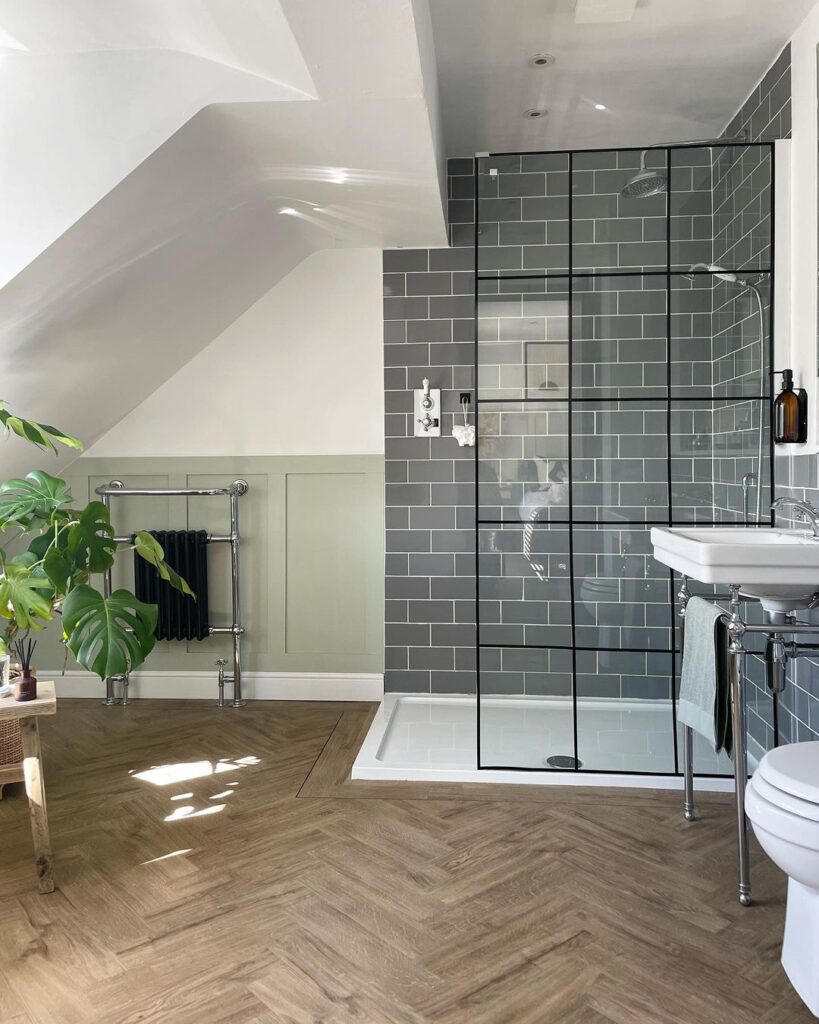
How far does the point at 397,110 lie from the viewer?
2.55 metres

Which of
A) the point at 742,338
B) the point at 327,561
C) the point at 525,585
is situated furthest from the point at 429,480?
the point at 742,338

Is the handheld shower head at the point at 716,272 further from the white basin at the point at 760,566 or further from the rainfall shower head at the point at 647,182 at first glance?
the white basin at the point at 760,566

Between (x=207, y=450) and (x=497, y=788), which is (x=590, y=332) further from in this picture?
(x=207, y=450)

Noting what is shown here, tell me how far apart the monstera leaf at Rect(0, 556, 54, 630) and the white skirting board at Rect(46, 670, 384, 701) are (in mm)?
1852

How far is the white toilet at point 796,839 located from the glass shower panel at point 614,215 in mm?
1872

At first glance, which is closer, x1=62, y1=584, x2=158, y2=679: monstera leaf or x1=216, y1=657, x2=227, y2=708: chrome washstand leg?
x1=62, y1=584, x2=158, y2=679: monstera leaf

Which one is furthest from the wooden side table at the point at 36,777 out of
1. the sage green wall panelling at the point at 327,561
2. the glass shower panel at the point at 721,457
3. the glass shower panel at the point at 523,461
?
the glass shower panel at the point at 721,457

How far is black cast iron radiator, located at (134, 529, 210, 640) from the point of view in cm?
412

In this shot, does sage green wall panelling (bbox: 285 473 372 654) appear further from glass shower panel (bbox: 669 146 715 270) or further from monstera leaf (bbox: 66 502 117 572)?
glass shower panel (bbox: 669 146 715 270)

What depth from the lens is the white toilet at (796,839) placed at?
168 centimetres

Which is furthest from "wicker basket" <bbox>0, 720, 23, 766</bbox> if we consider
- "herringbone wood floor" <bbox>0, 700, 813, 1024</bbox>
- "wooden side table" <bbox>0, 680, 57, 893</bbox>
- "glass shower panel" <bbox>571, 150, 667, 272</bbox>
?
"glass shower panel" <bbox>571, 150, 667, 272</bbox>

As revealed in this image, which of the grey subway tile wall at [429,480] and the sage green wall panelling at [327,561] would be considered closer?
the grey subway tile wall at [429,480]

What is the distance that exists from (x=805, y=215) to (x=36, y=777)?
10.2ft

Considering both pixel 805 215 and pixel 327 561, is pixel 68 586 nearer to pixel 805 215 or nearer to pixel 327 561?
pixel 327 561
